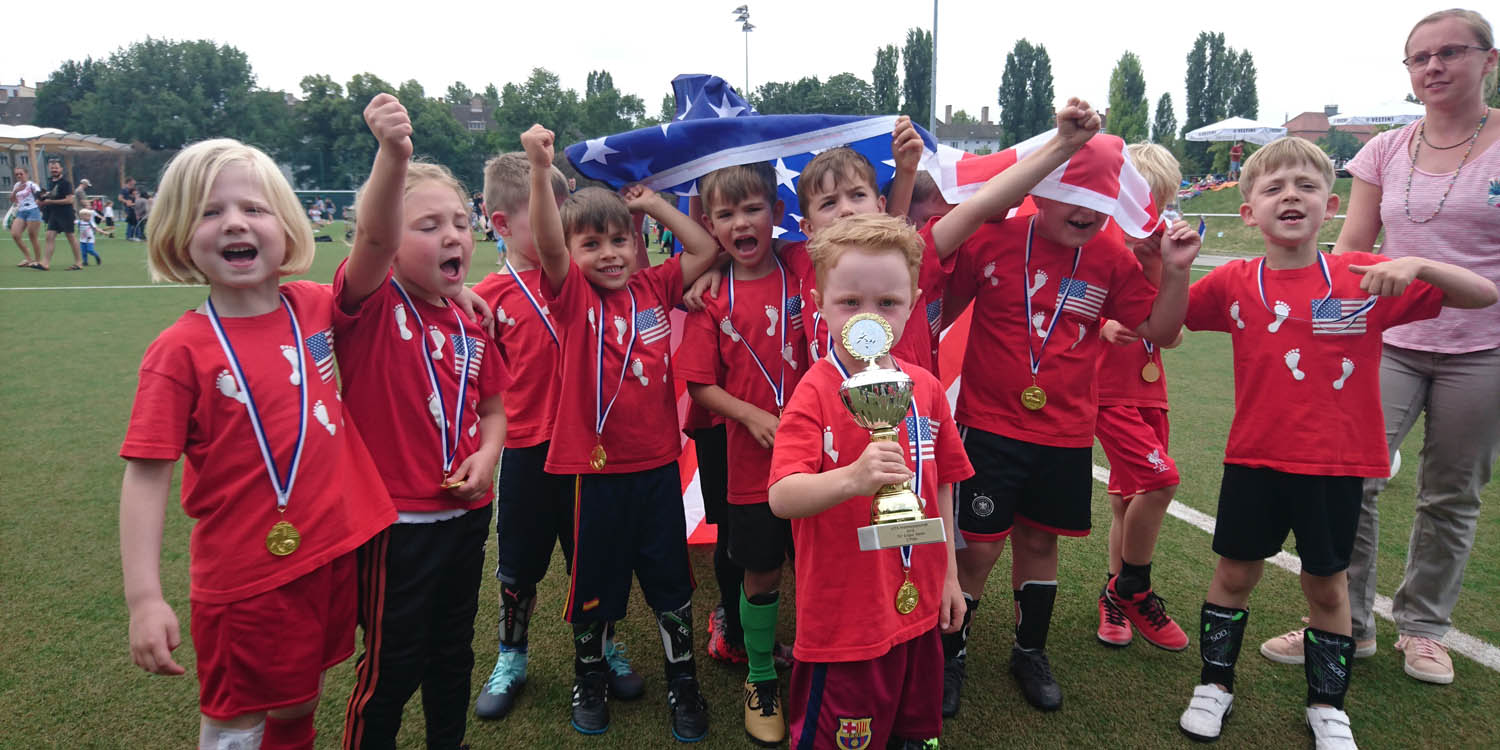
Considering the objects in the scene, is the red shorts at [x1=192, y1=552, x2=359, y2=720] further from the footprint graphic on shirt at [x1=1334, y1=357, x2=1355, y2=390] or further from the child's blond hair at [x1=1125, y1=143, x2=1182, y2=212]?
the child's blond hair at [x1=1125, y1=143, x2=1182, y2=212]

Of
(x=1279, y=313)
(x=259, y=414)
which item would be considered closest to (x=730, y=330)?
(x=259, y=414)

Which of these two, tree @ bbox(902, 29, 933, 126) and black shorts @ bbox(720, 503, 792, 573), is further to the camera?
tree @ bbox(902, 29, 933, 126)

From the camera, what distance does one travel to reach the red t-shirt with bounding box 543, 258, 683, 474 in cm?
289

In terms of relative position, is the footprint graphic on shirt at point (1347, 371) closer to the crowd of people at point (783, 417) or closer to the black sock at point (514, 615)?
the crowd of people at point (783, 417)

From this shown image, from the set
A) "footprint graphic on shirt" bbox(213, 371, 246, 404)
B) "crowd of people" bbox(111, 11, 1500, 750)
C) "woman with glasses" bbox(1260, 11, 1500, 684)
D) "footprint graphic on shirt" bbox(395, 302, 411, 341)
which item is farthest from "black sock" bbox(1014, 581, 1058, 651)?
"footprint graphic on shirt" bbox(213, 371, 246, 404)

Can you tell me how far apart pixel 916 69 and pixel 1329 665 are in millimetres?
71043

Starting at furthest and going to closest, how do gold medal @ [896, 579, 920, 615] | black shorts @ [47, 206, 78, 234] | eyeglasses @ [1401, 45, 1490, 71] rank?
black shorts @ [47, 206, 78, 234]
eyeglasses @ [1401, 45, 1490, 71]
gold medal @ [896, 579, 920, 615]

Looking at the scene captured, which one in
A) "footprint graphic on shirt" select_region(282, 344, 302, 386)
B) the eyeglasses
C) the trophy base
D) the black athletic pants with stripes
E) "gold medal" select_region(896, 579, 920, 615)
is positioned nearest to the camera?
the trophy base

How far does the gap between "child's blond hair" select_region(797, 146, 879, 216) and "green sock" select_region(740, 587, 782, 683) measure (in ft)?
4.59

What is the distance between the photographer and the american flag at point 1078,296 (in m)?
2.94

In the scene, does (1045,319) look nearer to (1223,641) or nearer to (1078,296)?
(1078,296)

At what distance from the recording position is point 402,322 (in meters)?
2.36

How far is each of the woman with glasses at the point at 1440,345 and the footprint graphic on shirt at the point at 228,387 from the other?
3751mm

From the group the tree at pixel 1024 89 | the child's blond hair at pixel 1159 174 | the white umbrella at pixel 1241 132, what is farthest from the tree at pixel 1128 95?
the child's blond hair at pixel 1159 174
